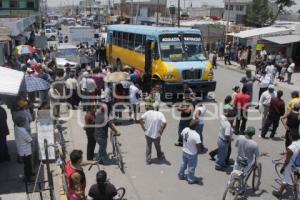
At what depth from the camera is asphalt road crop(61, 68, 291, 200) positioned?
9227mm

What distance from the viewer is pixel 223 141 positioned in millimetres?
10031

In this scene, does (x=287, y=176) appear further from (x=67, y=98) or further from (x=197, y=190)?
(x=67, y=98)

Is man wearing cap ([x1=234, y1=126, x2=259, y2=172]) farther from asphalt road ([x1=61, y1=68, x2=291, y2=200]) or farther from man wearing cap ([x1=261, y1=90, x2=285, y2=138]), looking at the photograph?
man wearing cap ([x1=261, y1=90, x2=285, y2=138])

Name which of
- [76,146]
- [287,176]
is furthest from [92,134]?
[287,176]

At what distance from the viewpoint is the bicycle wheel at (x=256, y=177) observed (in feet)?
29.5

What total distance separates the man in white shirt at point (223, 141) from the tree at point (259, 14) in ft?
194

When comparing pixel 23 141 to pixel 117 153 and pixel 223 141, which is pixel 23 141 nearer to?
pixel 117 153

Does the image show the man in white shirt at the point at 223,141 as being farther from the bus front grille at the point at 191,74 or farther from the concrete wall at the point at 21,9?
the concrete wall at the point at 21,9

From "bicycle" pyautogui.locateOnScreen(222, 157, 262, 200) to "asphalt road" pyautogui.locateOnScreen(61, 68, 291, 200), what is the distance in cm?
40

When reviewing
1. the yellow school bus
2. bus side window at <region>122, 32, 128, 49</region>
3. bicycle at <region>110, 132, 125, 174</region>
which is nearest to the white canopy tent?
bicycle at <region>110, 132, 125, 174</region>

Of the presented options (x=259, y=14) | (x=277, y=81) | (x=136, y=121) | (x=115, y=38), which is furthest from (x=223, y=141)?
(x=259, y=14)

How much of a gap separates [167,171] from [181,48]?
8989mm

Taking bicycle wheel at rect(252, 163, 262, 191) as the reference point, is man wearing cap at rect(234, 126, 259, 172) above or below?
above

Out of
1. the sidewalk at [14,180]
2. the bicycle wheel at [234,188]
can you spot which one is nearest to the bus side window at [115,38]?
the sidewalk at [14,180]
